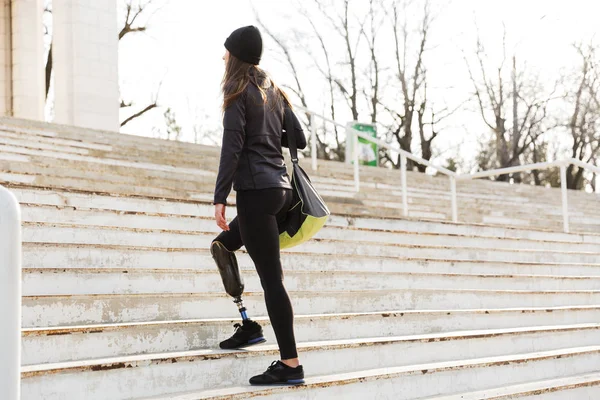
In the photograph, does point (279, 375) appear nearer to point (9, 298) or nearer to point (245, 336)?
point (245, 336)

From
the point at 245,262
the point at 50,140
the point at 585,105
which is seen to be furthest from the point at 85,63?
the point at 585,105

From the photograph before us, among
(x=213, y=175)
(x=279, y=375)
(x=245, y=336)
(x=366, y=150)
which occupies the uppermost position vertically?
(x=366, y=150)

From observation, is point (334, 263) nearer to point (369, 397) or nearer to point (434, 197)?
point (369, 397)

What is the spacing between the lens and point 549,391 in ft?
16.1

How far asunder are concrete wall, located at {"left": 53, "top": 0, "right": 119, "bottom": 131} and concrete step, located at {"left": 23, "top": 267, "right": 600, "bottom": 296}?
9814 mm

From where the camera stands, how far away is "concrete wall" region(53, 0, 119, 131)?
14.8m

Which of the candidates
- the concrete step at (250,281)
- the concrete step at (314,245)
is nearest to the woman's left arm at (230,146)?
the concrete step at (250,281)

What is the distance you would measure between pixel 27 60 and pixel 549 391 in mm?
15821

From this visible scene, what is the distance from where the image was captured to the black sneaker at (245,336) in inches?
168

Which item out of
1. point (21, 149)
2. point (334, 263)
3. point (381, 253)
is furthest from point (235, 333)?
point (21, 149)

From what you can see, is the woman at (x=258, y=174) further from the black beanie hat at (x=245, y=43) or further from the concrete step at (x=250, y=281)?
the concrete step at (x=250, y=281)

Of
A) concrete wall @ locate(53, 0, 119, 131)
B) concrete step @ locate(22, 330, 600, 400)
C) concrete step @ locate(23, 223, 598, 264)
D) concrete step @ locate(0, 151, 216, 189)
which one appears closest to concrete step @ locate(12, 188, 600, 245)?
→ concrete step @ locate(23, 223, 598, 264)

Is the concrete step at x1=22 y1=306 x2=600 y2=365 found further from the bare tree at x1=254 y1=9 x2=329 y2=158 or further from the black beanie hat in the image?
the bare tree at x1=254 y1=9 x2=329 y2=158

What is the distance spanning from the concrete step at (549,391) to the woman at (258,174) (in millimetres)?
1273
